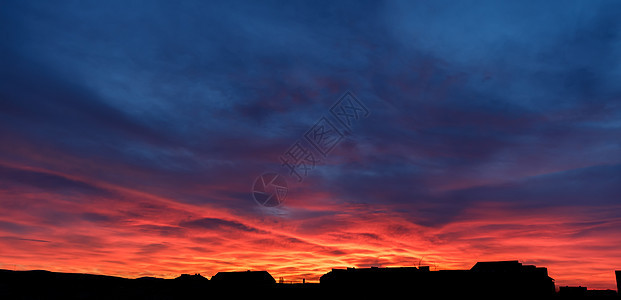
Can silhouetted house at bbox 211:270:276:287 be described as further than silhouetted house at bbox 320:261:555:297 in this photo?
Yes

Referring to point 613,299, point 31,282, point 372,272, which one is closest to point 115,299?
point 31,282

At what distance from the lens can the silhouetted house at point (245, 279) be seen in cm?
7644

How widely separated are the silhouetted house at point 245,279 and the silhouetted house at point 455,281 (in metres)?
11.6

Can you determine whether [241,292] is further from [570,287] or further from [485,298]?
→ [570,287]

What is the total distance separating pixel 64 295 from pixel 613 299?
254 ft

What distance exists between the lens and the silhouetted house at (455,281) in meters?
62.8

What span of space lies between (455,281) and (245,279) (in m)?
35.1

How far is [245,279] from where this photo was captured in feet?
253

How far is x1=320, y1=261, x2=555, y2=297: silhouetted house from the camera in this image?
6278 centimetres

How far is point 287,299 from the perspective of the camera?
69125 mm

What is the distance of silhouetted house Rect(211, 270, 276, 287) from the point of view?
76438mm

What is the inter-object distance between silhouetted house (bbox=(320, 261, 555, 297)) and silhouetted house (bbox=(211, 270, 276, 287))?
1157cm

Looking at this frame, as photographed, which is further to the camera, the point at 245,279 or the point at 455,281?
the point at 245,279

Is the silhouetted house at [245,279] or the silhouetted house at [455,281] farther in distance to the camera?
the silhouetted house at [245,279]
